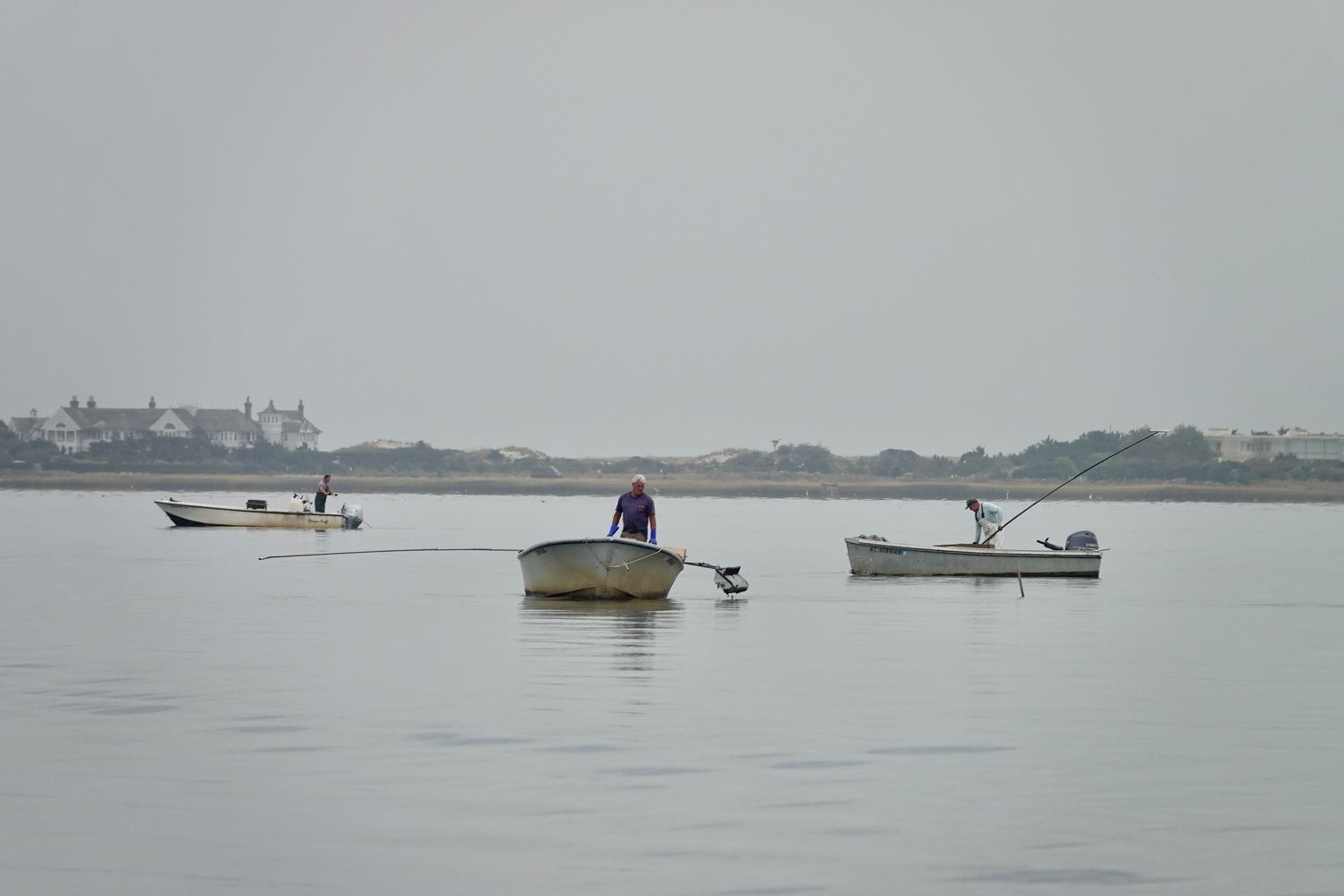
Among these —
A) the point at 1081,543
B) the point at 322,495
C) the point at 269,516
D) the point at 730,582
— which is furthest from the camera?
the point at 269,516

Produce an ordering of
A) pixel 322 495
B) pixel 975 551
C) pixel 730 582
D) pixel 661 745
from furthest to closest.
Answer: pixel 322 495 < pixel 975 551 < pixel 730 582 < pixel 661 745

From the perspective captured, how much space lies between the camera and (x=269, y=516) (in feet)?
204

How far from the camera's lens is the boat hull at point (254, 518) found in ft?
203

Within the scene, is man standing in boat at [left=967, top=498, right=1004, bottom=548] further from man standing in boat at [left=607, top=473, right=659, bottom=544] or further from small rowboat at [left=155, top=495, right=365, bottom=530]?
small rowboat at [left=155, top=495, right=365, bottom=530]

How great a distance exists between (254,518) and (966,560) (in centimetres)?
3374

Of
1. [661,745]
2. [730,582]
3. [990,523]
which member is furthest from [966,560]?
[661,745]

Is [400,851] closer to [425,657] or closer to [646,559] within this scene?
[425,657]

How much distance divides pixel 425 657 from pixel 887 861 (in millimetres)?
12056

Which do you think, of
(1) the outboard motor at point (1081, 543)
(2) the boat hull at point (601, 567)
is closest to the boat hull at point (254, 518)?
(1) the outboard motor at point (1081, 543)

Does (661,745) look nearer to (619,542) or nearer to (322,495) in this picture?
(619,542)

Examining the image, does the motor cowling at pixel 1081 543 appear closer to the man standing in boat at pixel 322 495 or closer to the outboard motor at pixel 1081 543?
the outboard motor at pixel 1081 543

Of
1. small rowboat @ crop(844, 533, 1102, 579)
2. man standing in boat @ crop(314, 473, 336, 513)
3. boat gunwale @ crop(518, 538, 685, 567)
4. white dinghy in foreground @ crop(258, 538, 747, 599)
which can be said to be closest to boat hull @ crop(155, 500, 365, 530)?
man standing in boat @ crop(314, 473, 336, 513)

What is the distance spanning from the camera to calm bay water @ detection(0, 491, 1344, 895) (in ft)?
34.2

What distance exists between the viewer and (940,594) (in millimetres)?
34656
